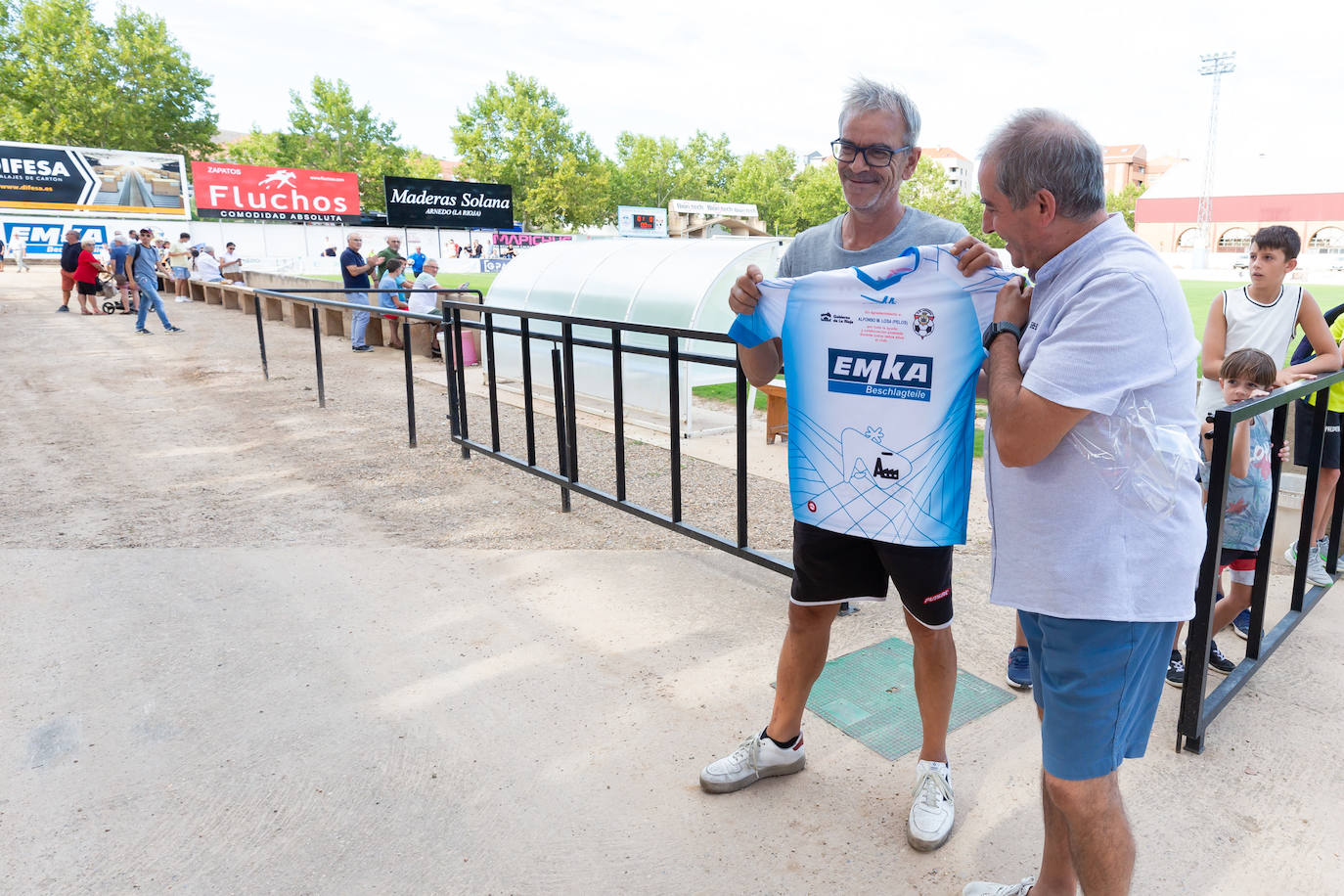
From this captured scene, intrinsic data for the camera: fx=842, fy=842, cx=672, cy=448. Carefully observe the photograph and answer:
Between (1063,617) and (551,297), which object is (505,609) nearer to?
(1063,617)

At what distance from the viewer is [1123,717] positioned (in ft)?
5.29

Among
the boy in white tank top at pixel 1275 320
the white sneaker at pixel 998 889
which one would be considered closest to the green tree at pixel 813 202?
the boy in white tank top at pixel 1275 320

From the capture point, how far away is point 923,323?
206 cm

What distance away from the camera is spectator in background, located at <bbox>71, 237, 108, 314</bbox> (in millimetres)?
16688

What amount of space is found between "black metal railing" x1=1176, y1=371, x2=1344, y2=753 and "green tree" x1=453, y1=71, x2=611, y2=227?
6011 cm

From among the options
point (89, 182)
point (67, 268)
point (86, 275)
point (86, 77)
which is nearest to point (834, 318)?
point (86, 275)

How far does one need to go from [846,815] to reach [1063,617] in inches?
43.0

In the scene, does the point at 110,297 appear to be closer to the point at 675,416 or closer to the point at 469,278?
the point at 469,278

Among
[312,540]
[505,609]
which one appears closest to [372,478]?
[312,540]

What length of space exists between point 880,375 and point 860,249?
396 mm

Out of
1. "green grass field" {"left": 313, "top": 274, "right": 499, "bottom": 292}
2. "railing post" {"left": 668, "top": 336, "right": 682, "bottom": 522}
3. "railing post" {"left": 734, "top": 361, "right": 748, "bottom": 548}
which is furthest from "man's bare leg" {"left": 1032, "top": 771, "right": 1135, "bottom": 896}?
"green grass field" {"left": 313, "top": 274, "right": 499, "bottom": 292}

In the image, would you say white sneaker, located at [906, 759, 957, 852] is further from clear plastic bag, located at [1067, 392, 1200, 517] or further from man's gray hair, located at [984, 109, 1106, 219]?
man's gray hair, located at [984, 109, 1106, 219]

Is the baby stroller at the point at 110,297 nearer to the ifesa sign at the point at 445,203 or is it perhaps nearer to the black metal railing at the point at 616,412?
the black metal railing at the point at 616,412

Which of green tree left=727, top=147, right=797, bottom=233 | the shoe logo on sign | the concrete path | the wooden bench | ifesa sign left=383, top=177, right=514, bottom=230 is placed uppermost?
green tree left=727, top=147, right=797, bottom=233
